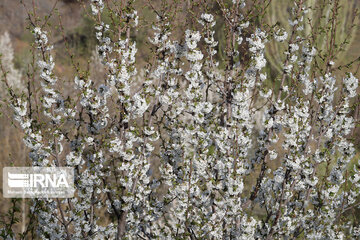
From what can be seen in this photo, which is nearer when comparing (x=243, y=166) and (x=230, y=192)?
(x=230, y=192)

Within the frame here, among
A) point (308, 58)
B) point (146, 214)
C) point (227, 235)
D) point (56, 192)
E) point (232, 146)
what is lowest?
point (227, 235)

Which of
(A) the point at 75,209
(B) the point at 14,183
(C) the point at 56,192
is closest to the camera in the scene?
(C) the point at 56,192

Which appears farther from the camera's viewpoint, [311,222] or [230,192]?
[311,222]

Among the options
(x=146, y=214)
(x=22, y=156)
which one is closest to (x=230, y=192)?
(x=146, y=214)

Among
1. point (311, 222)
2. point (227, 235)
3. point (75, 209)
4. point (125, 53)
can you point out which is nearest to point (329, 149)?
point (311, 222)

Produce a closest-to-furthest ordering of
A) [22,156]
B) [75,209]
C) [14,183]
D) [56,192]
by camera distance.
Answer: [56,192] → [75,209] → [14,183] → [22,156]

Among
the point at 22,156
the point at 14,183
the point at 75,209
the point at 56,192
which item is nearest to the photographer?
the point at 56,192

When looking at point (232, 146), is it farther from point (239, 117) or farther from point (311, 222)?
point (311, 222)

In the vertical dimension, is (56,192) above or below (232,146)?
below

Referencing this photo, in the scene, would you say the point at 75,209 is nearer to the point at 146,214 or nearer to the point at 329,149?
the point at 146,214
